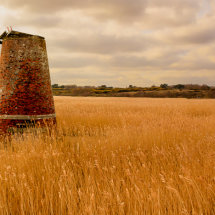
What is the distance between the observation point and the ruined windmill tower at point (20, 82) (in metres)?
4.71

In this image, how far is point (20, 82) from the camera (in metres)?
4.71

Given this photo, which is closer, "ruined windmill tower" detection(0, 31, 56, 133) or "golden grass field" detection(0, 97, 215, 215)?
"golden grass field" detection(0, 97, 215, 215)

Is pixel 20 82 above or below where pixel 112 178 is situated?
above

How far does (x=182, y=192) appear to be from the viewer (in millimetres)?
2086

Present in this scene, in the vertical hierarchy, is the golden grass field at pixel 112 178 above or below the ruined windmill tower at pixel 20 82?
below

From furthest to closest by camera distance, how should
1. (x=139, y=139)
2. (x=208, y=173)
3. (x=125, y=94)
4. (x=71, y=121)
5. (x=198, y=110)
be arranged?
(x=125, y=94) < (x=198, y=110) < (x=71, y=121) < (x=139, y=139) < (x=208, y=173)

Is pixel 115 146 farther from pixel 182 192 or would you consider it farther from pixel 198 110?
pixel 198 110

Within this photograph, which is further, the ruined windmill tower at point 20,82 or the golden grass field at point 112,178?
the ruined windmill tower at point 20,82

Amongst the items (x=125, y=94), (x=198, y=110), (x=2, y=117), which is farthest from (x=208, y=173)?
(x=125, y=94)

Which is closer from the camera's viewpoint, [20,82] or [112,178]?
[112,178]

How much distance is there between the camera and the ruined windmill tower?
4.71 metres

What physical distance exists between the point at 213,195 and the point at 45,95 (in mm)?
3891

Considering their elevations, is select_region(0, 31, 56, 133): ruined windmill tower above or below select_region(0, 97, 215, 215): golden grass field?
above

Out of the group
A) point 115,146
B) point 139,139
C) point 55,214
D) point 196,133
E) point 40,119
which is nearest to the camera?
point 55,214
